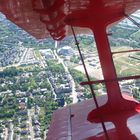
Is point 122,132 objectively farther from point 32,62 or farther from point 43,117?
point 32,62

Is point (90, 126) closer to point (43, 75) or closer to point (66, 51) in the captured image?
point (43, 75)

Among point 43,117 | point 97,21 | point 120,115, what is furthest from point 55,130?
point 43,117

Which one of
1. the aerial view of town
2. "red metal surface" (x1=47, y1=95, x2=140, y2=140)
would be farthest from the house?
"red metal surface" (x1=47, y1=95, x2=140, y2=140)

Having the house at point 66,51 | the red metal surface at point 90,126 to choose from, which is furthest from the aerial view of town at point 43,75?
the red metal surface at point 90,126

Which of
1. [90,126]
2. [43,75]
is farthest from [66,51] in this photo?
[90,126]

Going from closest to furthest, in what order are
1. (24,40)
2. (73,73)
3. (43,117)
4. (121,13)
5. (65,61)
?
(121,13) < (43,117) < (73,73) < (65,61) < (24,40)

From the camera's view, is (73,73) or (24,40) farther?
(24,40)
